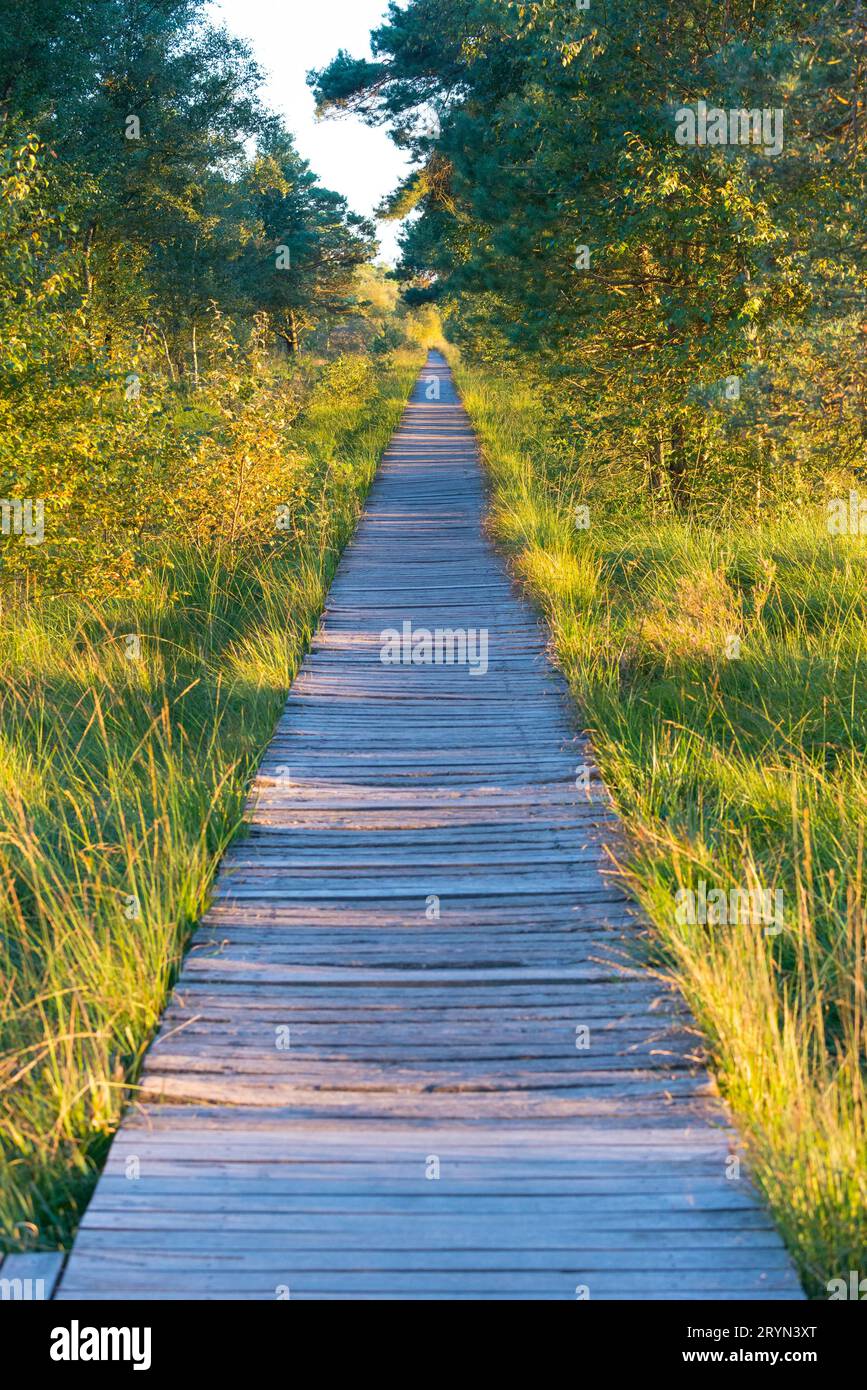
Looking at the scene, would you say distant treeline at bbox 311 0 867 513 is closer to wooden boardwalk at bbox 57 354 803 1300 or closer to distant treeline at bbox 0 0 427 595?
distant treeline at bbox 0 0 427 595

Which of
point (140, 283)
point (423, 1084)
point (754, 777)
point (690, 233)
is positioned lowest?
point (423, 1084)

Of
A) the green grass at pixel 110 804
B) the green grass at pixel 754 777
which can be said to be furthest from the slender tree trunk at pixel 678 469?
the green grass at pixel 110 804

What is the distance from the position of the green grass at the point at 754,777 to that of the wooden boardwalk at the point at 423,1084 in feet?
0.51

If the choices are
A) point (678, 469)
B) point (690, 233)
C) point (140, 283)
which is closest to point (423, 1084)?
point (690, 233)

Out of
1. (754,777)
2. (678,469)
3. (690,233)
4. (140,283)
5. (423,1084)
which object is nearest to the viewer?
(423,1084)

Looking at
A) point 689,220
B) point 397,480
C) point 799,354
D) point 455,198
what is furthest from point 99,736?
point 455,198

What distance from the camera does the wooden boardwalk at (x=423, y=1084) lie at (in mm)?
2404

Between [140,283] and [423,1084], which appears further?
[140,283]

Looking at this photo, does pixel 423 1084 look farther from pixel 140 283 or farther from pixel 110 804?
pixel 140 283

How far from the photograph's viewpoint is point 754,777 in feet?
15.1

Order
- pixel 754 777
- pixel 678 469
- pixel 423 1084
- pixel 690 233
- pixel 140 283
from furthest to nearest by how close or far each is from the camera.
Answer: pixel 140 283 → pixel 678 469 → pixel 690 233 → pixel 754 777 → pixel 423 1084

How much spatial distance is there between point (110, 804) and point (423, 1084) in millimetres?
2210

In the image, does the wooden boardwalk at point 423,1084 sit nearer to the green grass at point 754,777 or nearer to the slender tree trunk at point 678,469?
the green grass at point 754,777

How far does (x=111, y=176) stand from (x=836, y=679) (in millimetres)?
18079
